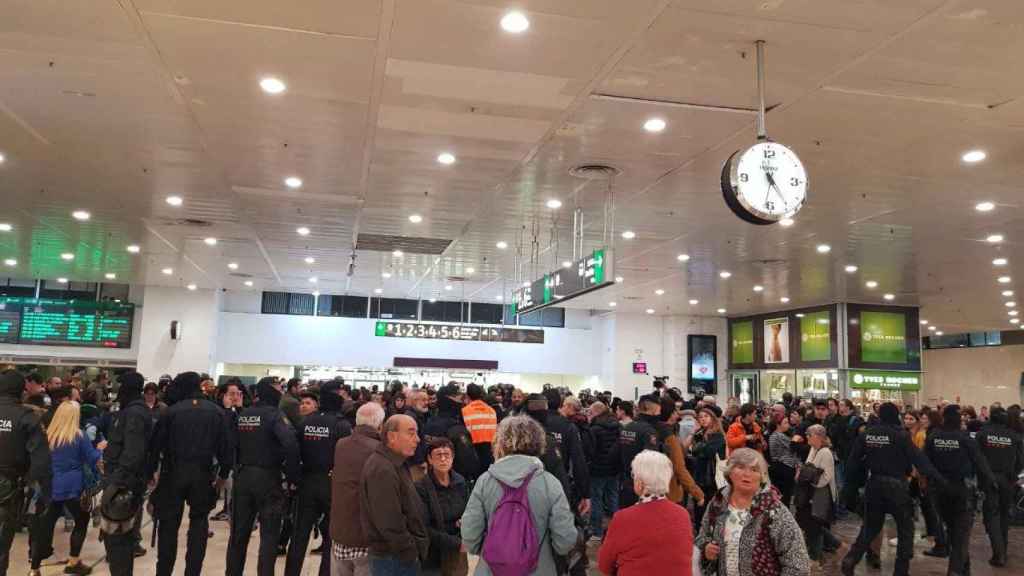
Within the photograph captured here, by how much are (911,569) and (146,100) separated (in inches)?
358

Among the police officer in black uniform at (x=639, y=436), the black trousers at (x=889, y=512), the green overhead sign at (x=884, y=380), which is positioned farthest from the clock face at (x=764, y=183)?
the green overhead sign at (x=884, y=380)

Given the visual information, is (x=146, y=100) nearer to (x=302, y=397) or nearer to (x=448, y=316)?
(x=302, y=397)

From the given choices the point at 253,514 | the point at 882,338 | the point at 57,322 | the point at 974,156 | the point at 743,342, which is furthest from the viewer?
the point at 743,342

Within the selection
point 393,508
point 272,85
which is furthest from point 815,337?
point 393,508

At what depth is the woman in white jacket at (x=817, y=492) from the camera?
7398 millimetres

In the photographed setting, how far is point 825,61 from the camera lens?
5.96 m

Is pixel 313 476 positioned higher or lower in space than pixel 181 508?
higher

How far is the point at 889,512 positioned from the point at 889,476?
1.27ft

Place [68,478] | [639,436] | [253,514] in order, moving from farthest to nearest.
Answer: [639,436] → [68,478] → [253,514]

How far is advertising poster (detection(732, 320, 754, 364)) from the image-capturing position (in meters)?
24.3

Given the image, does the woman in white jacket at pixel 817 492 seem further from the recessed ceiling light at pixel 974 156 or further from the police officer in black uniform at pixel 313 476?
the police officer in black uniform at pixel 313 476

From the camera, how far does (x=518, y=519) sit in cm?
337

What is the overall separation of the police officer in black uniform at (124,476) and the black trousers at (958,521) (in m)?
7.12

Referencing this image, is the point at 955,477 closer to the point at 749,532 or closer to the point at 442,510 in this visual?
the point at 749,532
